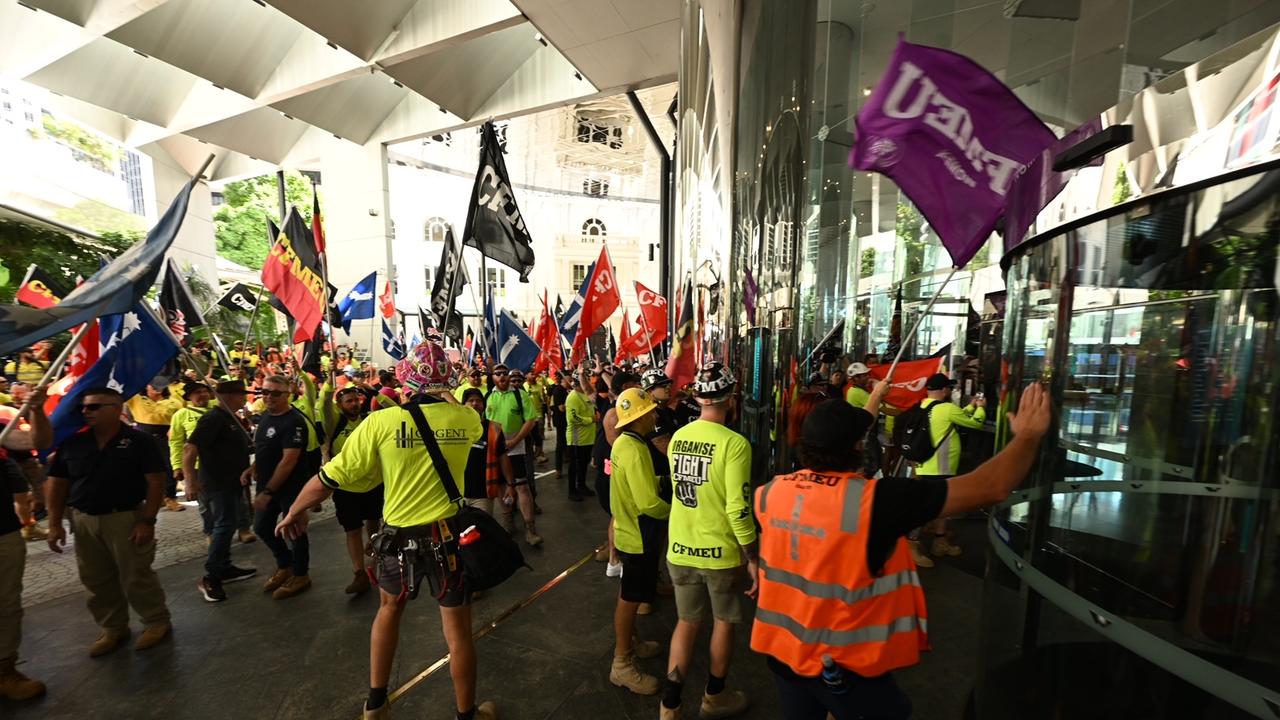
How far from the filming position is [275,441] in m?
5.02

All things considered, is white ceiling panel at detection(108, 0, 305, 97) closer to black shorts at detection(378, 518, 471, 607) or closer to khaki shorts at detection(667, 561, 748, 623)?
black shorts at detection(378, 518, 471, 607)

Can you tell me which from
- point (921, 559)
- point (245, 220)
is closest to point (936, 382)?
point (921, 559)

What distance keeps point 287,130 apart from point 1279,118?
28.9 meters

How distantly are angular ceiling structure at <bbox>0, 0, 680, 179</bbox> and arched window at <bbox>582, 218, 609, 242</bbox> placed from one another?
21916 millimetres

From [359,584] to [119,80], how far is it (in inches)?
Answer: 905

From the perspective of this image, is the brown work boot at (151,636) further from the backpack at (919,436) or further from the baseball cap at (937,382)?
the baseball cap at (937,382)

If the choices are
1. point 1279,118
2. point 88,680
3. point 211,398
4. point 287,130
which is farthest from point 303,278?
Result: point 287,130

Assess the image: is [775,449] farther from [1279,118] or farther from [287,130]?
[287,130]

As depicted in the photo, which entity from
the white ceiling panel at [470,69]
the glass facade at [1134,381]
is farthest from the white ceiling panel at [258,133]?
the glass facade at [1134,381]

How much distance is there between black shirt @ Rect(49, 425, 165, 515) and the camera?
12.9ft

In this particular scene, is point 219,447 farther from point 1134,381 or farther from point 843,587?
point 1134,381

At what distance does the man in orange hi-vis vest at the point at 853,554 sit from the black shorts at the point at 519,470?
184 inches

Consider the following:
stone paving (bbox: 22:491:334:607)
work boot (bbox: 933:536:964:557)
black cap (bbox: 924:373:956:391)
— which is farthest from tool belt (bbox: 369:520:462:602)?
work boot (bbox: 933:536:964:557)

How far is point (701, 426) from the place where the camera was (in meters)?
3.13
